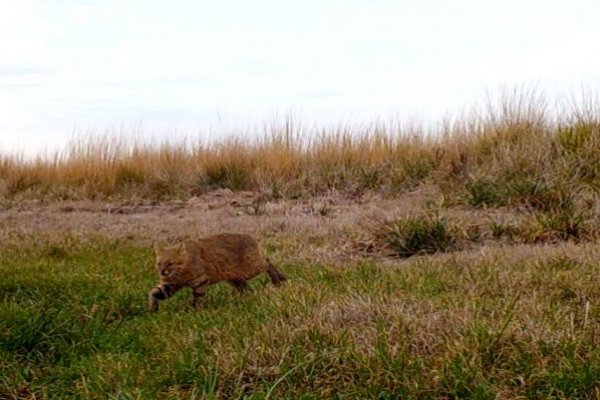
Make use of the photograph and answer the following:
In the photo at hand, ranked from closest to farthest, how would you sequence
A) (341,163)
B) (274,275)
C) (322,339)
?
(322,339), (274,275), (341,163)

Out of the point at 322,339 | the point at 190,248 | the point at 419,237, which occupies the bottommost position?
the point at 322,339

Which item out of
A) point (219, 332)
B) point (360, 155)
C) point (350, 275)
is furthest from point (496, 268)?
point (360, 155)

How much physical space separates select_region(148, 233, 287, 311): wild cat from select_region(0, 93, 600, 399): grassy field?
0.38ft

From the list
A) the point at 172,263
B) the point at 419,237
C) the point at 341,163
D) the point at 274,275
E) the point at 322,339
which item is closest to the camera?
the point at 322,339

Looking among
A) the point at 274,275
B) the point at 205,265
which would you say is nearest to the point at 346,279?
the point at 274,275

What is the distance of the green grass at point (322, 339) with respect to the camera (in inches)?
113

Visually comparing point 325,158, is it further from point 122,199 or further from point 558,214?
point 558,214

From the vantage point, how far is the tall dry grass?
9133mm

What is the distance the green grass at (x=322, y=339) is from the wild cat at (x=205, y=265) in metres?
0.11

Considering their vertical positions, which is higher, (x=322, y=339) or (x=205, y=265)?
(x=205, y=265)

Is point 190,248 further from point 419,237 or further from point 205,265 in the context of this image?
point 419,237

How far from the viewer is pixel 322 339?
10.6 feet

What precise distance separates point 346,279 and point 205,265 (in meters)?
0.91

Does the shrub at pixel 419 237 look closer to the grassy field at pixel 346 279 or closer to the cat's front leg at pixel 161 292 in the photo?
the grassy field at pixel 346 279
